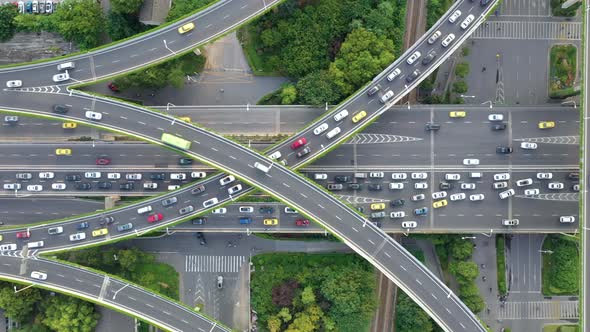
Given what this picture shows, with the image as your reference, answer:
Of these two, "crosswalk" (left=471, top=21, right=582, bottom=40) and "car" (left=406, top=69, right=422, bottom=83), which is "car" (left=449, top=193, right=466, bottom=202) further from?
"crosswalk" (left=471, top=21, right=582, bottom=40)

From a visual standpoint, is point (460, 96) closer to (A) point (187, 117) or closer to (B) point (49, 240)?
(A) point (187, 117)

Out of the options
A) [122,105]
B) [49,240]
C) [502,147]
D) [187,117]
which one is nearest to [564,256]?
[502,147]

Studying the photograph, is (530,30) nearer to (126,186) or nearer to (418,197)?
(418,197)

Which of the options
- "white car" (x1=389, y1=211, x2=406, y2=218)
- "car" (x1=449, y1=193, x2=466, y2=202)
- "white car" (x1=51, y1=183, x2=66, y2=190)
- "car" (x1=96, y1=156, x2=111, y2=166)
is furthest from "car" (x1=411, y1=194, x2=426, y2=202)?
"white car" (x1=51, y1=183, x2=66, y2=190)

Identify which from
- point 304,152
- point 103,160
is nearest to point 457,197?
point 304,152

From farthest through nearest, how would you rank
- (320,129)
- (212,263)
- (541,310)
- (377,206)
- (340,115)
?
1. (212,263)
2. (541,310)
3. (377,206)
4. (320,129)
5. (340,115)

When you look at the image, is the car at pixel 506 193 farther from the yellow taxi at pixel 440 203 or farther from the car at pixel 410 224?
Result: the car at pixel 410 224
